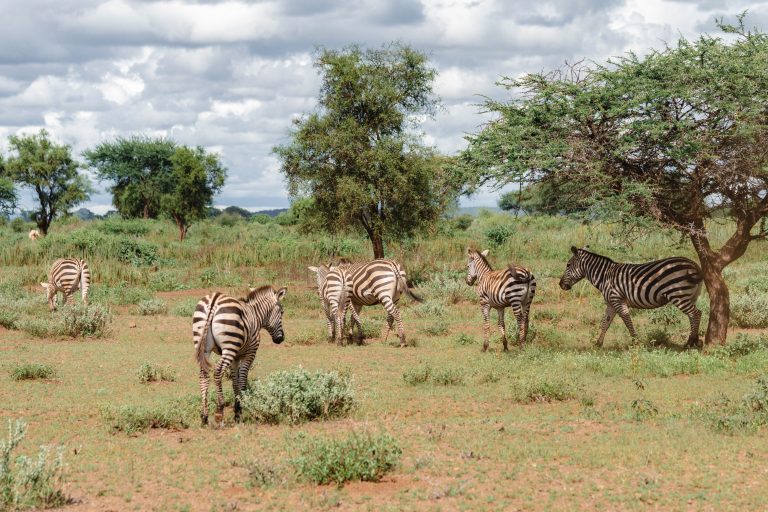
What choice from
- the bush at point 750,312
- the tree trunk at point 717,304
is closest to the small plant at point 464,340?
the tree trunk at point 717,304

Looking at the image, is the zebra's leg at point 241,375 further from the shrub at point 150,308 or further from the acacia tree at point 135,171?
the acacia tree at point 135,171

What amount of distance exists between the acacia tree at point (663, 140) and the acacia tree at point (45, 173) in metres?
46.7

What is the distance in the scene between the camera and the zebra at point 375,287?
60.1ft

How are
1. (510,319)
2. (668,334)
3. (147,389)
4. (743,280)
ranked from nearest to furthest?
1. (147,389)
2. (668,334)
3. (510,319)
4. (743,280)

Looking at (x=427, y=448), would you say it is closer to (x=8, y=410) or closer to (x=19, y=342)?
(x=8, y=410)

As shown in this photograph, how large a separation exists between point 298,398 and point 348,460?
9.24 ft

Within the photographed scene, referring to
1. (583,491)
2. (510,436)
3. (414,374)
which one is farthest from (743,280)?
(583,491)

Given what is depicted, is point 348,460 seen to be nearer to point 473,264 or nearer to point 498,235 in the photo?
point 473,264

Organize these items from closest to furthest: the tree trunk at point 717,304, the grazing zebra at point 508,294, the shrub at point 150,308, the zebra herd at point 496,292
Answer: the zebra herd at point 496,292 → the tree trunk at point 717,304 → the grazing zebra at point 508,294 → the shrub at point 150,308

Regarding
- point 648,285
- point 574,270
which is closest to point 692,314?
point 648,285

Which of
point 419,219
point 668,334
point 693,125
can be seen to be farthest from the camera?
point 419,219

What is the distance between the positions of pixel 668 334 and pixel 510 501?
1145 centimetres

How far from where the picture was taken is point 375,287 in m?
18.4

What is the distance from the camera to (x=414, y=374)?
44.7ft
